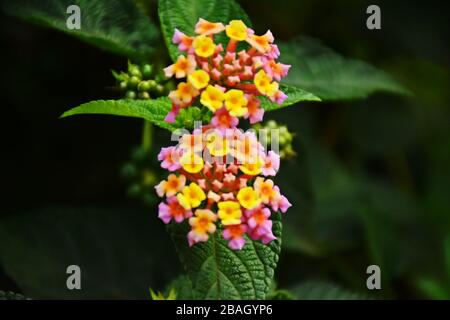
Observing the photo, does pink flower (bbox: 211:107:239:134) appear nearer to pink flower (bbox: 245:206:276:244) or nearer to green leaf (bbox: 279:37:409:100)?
pink flower (bbox: 245:206:276:244)

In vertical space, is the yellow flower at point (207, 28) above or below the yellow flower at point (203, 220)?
above

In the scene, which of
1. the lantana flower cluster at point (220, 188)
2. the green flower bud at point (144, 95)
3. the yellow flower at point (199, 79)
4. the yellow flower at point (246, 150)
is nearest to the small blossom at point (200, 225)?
the lantana flower cluster at point (220, 188)

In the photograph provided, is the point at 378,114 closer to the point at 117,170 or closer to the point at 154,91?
the point at 117,170

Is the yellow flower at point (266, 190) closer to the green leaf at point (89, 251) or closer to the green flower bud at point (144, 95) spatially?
the green flower bud at point (144, 95)

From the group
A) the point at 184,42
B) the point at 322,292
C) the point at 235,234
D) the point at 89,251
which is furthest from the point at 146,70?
the point at 322,292

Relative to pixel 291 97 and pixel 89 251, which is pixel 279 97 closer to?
pixel 291 97

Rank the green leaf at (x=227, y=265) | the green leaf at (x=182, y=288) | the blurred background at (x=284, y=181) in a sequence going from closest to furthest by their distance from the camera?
1. the green leaf at (x=227, y=265)
2. the green leaf at (x=182, y=288)
3. the blurred background at (x=284, y=181)
